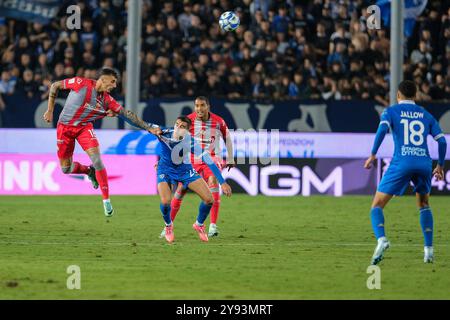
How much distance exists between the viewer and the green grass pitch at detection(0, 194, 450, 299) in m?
10.4

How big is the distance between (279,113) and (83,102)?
8.94 meters

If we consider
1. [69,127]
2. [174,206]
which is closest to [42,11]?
[69,127]

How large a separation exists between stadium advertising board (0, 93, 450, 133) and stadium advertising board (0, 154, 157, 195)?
1.36 metres

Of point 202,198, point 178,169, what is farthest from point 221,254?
point 178,169

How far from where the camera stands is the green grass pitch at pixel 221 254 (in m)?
10.4

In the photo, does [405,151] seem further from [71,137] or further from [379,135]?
[71,137]

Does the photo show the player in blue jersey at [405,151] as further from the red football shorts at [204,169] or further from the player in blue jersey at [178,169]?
the red football shorts at [204,169]

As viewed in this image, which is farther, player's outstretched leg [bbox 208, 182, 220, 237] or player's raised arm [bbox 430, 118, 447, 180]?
player's outstretched leg [bbox 208, 182, 220, 237]

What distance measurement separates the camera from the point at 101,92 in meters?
16.2

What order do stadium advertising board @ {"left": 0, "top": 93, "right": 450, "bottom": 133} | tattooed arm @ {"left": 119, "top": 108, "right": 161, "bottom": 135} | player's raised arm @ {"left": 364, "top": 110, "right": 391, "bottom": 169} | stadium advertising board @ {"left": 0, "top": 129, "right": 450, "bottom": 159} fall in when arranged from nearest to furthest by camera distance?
player's raised arm @ {"left": 364, "top": 110, "right": 391, "bottom": 169} → tattooed arm @ {"left": 119, "top": 108, "right": 161, "bottom": 135} → stadium advertising board @ {"left": 0, "top": 129, "right": 450, "bottom": 159} → stadium advertising board @ {"left": 0, "top": 93, "right": 450, "bottom": 133}

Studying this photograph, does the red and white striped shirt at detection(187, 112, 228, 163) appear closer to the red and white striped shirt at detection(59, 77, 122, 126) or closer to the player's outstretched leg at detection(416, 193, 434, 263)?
the red and white striped shirt at detection(59, 77, 122, 126)

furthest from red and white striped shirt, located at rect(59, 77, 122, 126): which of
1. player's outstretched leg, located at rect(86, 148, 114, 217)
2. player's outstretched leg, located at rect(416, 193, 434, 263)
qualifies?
player's outstretched leg, located at rect(416, 193, 434, 263)

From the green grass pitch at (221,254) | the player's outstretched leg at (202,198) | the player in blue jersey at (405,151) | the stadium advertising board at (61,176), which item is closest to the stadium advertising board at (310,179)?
the stadium advertising board at (61,176)

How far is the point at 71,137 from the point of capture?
53.9 feet
